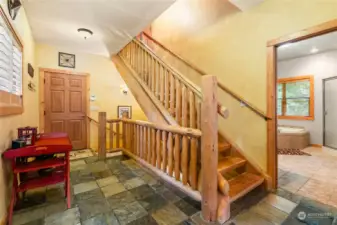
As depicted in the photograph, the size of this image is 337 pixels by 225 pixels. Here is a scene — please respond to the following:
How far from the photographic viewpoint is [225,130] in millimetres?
2857

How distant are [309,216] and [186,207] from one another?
1.19 m

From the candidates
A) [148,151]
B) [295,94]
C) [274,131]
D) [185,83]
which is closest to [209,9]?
[185,83]

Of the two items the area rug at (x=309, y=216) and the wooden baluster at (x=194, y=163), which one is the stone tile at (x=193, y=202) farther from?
the area rug at (x=309, y=216)

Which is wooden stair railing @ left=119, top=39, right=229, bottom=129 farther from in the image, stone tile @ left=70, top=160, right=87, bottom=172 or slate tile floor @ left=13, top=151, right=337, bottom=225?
stone tile @ left=70, top=160, right=87, bottom=172

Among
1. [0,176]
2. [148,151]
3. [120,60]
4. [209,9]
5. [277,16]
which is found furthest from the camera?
[120,60]

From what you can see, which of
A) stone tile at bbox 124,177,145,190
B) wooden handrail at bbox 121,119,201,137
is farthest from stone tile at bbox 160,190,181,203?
wooden handrail at bbox 121,119,201,137

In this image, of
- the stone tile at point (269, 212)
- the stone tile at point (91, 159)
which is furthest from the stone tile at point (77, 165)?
the stone tile at point (269, 212)

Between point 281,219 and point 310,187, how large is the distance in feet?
3.49

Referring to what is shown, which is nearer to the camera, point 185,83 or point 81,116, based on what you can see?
point 185,83

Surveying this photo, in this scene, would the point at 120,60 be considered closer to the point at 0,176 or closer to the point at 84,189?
the point at 84,189

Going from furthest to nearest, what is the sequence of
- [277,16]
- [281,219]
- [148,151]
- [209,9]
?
[209,9]
[148,151]
[277,16]
[281,219]

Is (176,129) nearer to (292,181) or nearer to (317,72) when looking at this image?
(292,181)

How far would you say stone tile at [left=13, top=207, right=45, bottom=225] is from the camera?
5.02 ft

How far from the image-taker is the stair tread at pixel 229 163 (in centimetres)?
201
